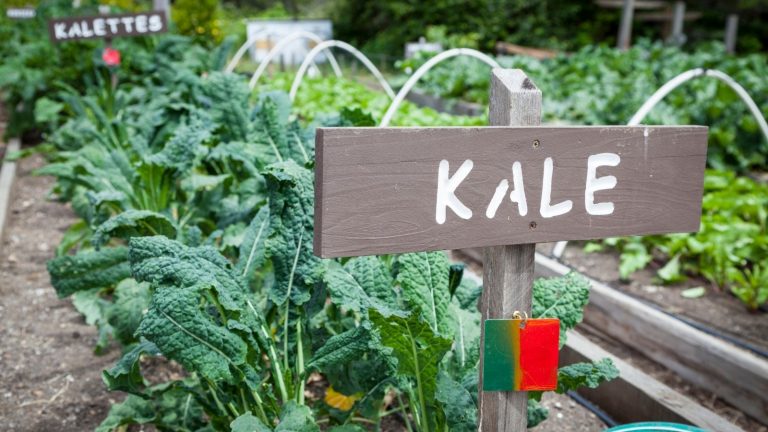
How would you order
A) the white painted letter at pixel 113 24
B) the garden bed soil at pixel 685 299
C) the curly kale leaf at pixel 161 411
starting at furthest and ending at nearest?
the white painted letter at pixel 113 24 < the garden bed soil at pixel 685 299 < the curly kale leaf at pixel 161 411

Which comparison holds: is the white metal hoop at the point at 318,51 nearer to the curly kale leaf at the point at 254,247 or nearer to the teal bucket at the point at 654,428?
the curly kale leaf at the point at 254,247

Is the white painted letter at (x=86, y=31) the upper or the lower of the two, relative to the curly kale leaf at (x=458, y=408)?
upper

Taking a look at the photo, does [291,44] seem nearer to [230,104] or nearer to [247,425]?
[230,104]

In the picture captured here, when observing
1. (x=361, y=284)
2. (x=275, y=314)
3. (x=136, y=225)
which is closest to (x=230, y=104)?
(x=136, y=225)

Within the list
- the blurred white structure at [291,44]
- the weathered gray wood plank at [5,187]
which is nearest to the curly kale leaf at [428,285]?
the weathered gray wood plank at [5,187]

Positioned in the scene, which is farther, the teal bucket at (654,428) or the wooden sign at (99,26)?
the wooden sign at (99,26)

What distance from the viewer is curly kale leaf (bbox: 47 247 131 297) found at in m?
2.36

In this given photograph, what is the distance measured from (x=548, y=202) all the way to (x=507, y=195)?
0.27 ft

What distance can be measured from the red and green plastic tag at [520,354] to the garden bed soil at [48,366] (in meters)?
1.00

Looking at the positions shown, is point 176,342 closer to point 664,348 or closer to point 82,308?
point 82,308

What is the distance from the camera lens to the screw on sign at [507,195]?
120 centimetres

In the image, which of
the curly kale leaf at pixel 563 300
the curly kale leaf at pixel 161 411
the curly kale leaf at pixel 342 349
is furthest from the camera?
the curly kale leaf at pixel 161 411

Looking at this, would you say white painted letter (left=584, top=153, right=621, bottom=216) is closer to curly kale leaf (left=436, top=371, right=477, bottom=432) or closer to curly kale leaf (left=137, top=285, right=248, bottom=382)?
curly kale leaf (left=436, top=371, right=477, bottom=432)

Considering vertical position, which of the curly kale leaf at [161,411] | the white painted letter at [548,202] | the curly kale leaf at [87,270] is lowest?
the curly kale leaf at [161,411]
